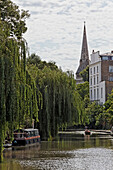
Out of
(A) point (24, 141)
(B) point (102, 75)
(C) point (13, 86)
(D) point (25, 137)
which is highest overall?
(B) point (102, 75)

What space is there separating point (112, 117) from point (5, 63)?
182 ft

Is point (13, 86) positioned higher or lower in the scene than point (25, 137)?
higher

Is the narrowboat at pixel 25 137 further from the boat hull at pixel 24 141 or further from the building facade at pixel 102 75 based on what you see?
the building facade at pixel 102 75

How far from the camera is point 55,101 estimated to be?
42.4 m

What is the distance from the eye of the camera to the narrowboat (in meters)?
41.7

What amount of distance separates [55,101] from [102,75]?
5695cm

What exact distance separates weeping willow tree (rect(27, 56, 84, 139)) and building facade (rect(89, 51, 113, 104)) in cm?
4853

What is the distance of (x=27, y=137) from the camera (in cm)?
4300

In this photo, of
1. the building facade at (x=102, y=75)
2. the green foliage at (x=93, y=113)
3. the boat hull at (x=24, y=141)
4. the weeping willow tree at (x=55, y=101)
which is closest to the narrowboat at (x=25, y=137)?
the boat hull at (x=24, y=141)

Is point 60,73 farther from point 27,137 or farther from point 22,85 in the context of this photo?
point 22,85

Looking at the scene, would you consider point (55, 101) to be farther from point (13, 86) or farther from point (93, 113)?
point (93, 113)

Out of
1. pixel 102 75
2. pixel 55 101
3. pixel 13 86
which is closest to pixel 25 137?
pixel 55 101

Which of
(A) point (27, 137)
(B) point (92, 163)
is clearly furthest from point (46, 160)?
(A) point (27, 137)

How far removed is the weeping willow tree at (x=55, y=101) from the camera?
40875mm
